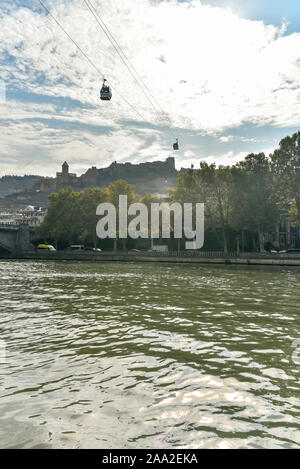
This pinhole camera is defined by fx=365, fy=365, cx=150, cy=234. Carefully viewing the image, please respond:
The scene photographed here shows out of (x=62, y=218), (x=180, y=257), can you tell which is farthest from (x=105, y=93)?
(x=62, y=218)

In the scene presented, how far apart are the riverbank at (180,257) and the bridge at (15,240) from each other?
877 centimetres

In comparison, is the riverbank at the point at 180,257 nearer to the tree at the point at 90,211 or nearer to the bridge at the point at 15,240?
the tree at the point at 90,211

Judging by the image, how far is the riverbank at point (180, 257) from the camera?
49594mm

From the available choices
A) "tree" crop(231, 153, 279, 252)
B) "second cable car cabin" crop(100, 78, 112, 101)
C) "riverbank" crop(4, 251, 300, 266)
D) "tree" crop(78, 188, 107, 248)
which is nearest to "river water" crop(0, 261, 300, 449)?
"second cable car cabin" crop(100, 78, 112, 101)

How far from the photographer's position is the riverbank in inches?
1953

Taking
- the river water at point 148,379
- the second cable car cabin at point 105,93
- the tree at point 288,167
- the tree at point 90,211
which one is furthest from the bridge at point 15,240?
the river water at point 148,379

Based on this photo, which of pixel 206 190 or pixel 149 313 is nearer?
pixel 149 313

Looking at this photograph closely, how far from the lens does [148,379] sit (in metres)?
7.31

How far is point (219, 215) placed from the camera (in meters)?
62.0

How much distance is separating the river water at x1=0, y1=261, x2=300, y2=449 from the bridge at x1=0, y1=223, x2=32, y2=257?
63.5 metres

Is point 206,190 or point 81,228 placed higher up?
point 206,190

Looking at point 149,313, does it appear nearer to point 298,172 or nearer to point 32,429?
point 32,429

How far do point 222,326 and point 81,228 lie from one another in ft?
201
